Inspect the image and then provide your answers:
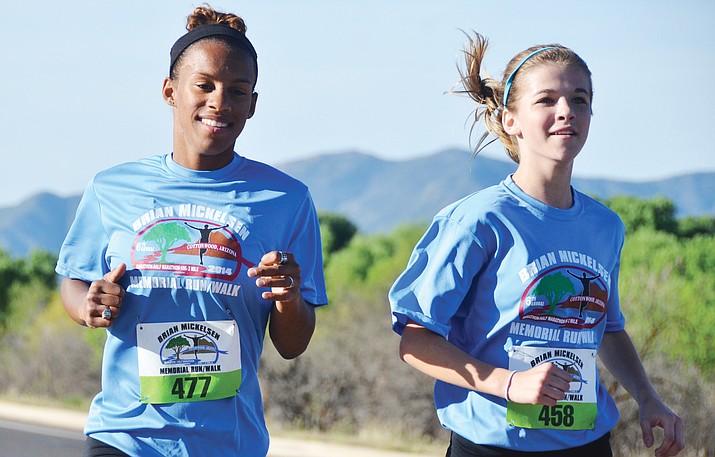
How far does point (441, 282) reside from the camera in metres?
3.15

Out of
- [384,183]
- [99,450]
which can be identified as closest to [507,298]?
[99,450]

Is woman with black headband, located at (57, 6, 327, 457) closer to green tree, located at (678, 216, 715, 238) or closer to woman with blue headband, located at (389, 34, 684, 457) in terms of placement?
woman with blue headband, located at (389, 34, 684, 457)

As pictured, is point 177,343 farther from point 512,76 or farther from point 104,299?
point 512,76

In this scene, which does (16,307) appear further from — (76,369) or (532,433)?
(532,433)

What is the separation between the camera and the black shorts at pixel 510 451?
10.3ft

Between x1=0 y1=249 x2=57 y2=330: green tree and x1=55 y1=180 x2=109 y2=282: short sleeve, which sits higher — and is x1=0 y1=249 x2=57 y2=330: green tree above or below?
Result: above

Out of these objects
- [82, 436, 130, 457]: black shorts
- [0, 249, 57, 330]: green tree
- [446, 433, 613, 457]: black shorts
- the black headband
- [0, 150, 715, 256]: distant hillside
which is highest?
[0, 150, 715, 256]: distant hillside

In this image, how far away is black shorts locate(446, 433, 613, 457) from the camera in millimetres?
3150

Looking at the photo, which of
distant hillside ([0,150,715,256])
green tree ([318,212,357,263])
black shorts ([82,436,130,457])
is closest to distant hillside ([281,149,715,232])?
distant hillside ([0,150,715,256])

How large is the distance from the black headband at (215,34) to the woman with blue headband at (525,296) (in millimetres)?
693

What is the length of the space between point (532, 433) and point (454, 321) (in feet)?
1.22

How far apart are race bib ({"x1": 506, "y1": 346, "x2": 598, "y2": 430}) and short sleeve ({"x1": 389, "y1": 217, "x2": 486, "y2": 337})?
0.69 ft

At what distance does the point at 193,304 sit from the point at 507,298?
0.83m

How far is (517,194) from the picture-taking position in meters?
3.30
